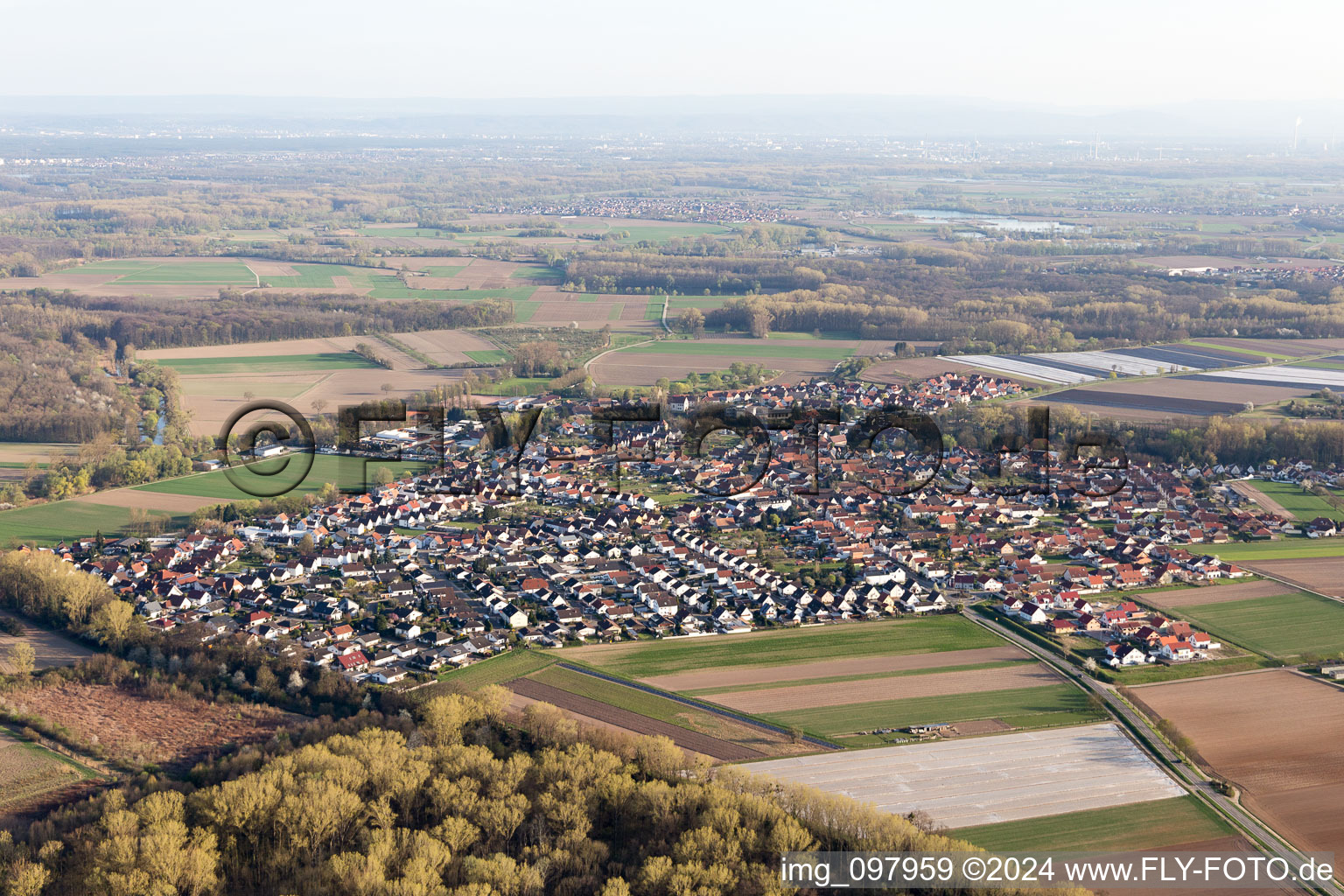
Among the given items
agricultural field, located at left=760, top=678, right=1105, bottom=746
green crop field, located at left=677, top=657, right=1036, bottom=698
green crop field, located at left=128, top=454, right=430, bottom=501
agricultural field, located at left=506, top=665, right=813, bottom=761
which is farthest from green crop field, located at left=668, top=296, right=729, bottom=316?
agricultural field, located at left=760, top=678, right=1105, bottom=746

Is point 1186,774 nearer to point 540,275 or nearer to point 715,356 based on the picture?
point 715,356

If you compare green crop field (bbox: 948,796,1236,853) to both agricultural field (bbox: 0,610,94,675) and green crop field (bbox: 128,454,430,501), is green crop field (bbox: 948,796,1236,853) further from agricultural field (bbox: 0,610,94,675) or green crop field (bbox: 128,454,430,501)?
green crop field (bbox: 128,454,430,501)

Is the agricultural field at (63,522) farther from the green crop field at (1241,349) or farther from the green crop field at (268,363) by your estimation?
the green crop field at (1241,349)

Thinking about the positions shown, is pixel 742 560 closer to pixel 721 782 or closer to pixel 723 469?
pixel 723 469

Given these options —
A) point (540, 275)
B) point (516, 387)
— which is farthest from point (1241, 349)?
point (540, 275)

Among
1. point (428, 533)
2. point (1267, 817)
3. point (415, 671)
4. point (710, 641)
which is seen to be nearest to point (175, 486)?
point (428, 533)
